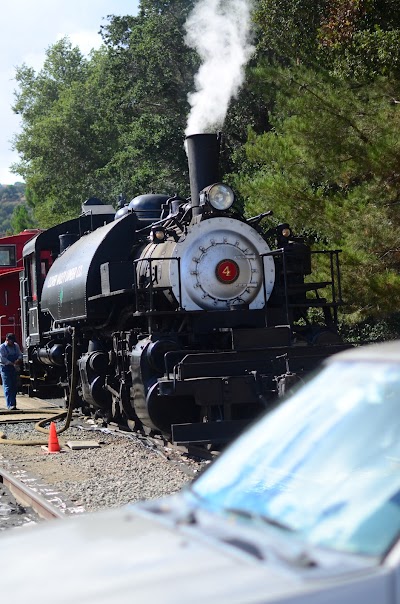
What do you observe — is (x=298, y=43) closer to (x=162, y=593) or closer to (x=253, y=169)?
(x=253, y=169)

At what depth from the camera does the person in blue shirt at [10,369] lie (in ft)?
56.1

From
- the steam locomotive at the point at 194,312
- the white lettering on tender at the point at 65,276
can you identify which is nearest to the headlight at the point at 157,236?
the steam locomotive at the point at 194,312

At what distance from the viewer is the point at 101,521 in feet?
8.99

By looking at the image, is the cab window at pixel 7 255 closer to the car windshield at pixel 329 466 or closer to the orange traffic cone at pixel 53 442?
the orange traffic cone at pixel 53 442

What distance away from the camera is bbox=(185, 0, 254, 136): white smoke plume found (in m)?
14.3

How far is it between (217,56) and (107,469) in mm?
8671

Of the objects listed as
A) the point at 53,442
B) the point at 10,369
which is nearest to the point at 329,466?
the point at 53,442

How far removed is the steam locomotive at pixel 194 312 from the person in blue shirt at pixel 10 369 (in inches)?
148

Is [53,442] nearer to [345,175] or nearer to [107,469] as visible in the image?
[107,469]

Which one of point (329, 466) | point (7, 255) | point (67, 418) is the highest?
point (7, 255)

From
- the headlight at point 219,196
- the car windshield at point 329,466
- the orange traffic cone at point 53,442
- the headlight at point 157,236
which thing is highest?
the headlight at point 219,196

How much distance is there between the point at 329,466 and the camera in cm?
264

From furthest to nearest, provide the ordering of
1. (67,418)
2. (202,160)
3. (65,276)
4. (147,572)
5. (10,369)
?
(10,369), (65,276), (67,418), (202,160), (147,572)

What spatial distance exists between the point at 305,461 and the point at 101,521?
652 millimetres
